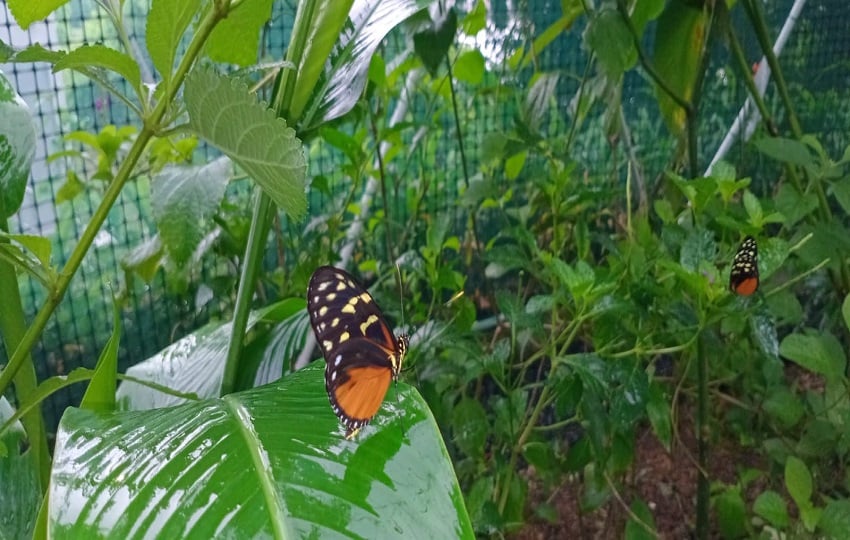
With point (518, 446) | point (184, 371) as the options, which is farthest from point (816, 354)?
point (184, 371)

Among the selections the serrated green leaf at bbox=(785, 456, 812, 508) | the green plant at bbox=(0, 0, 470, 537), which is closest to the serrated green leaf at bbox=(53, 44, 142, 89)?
the green plant at bbox=(0, 0, 470, 537)

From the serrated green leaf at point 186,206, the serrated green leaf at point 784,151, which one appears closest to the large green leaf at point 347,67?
the serrated green leaf at point 186,206

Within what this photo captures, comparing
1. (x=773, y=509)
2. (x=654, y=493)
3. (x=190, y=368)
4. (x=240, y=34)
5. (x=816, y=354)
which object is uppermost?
(x=240, y=34)

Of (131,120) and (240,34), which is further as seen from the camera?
(131,120)

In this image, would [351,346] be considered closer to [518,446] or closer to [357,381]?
[357,381]

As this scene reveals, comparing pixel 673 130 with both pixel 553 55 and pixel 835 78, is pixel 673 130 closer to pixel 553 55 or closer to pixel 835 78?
pixel 553 55

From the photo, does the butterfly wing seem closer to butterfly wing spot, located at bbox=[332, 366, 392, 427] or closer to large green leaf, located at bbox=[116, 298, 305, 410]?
butterfly wing spot, located at bbox=[332, 366, 392, 427]
